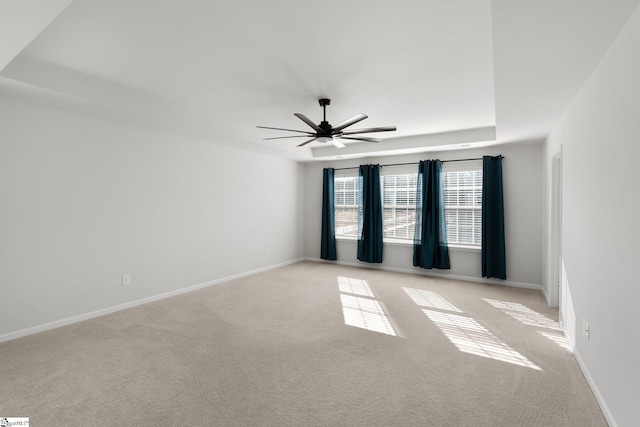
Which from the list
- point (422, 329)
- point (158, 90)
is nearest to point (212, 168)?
point (158, 90)

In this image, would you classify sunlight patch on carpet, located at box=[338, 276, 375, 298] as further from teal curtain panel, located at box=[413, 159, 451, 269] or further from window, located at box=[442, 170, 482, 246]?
window, located at box=[442, 170, 482, 246]

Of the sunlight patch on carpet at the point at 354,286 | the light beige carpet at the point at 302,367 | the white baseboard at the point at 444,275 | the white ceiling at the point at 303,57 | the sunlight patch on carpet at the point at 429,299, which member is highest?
the white ceiling at the point at 303,57

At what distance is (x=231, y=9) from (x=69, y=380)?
9.55ft

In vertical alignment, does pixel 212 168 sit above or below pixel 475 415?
above

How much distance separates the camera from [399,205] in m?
6.43

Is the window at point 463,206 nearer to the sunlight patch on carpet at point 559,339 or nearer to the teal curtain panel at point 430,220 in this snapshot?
the teal curtain panel at point 430,220

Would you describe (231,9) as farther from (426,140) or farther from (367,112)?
(426,140)

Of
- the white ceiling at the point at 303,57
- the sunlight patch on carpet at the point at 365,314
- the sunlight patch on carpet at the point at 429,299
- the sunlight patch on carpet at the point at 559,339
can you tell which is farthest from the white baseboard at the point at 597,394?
the white ceiling at the point at 303,57

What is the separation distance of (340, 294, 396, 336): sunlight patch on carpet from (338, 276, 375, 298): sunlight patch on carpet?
26 cm

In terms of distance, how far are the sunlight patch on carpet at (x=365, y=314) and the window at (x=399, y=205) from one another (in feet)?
7.53

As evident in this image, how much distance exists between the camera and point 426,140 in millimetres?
5398

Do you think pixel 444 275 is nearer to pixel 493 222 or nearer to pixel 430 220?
pixel 430 220

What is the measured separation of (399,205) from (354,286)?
2100mm

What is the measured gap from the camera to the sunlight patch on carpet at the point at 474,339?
2810mm
